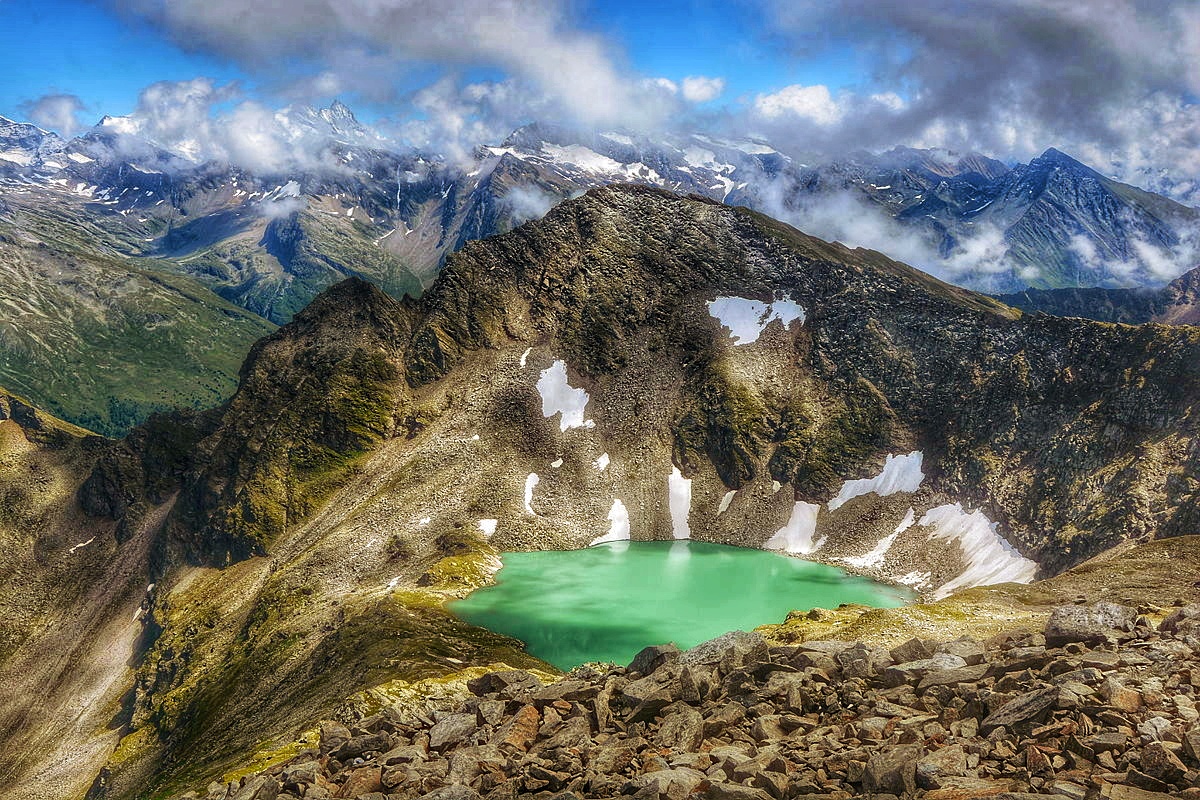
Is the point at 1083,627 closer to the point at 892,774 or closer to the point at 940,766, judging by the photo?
the point at 940,766

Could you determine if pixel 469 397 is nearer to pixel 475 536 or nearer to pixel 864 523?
pixel 475 536

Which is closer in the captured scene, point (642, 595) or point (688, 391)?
point (642, 595)

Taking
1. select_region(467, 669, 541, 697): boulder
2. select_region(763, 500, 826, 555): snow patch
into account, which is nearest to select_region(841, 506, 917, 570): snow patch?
select_region(763, 500, 826, 555): snow patch

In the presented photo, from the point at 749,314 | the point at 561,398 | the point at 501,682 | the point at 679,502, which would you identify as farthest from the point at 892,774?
the point at 749,314

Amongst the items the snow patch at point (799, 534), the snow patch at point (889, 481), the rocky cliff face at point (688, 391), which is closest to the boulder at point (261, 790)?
the rocky cliff face at point (688, 391)

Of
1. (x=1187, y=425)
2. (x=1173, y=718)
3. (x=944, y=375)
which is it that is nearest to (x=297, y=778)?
(x=1173, y=718)
